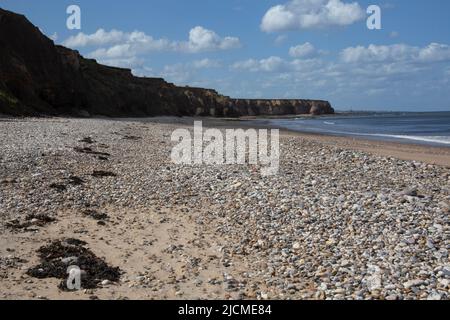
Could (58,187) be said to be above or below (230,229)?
above

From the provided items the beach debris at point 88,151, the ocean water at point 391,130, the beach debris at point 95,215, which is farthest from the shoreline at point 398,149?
the beach debris at point 95,215

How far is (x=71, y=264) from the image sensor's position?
7.59 meters

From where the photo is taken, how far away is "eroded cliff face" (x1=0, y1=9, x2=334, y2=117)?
4541cm

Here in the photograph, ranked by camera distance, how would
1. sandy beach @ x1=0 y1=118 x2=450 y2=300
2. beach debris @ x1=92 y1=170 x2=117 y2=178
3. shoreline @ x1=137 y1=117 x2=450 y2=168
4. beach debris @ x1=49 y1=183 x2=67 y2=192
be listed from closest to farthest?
sandy beach @ x1=0 y1=118 x2=450 y2=300
beach debris @ x1=49 y1=183 x2=67 y2=192
beach debris @ x1=92 y1=170 x2=117 y2=178
shoreline @ x1=137 y1=117 x2=450 y2=168

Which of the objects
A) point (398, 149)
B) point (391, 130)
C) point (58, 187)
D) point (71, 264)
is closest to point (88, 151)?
point (58, 187)

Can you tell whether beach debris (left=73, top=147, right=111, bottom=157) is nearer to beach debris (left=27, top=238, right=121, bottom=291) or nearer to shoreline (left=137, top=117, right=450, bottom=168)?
beach debris (left=27, top=238, right=121, bottom=291)

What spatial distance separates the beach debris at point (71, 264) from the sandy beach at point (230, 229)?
0.06 meters

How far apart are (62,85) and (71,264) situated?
51.1 m

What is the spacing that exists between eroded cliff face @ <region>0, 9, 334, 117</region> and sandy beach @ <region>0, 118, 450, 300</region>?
1192 inches

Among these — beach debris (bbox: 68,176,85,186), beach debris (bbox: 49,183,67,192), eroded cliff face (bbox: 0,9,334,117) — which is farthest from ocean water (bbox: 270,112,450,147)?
eroded cliff face (bbox: 0,9,334,117)

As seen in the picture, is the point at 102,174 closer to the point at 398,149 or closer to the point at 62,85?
the point at 398,149

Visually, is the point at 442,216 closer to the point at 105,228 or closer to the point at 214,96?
the point at 105,228

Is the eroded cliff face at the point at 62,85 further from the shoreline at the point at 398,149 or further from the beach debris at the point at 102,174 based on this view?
the shoreline at the point at 398,149
